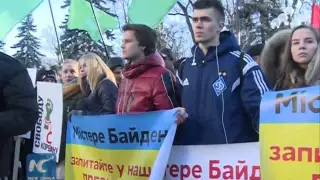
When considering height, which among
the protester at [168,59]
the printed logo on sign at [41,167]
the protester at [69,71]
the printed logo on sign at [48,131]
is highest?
the protester at [168,59]

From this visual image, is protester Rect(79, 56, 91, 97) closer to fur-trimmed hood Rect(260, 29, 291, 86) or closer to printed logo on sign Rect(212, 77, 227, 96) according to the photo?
fur-trimmed hood Rect(260, 29, 291, 86)

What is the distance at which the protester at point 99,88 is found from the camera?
6227 millimetres

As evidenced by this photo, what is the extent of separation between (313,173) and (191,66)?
130cm

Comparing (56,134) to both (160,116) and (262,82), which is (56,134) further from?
(262,82)

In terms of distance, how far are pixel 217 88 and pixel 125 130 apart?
0.80 m

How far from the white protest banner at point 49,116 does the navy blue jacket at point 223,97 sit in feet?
8.72

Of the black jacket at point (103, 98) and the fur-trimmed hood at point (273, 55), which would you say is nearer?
the fur-trimmed hood at point (273, 55)

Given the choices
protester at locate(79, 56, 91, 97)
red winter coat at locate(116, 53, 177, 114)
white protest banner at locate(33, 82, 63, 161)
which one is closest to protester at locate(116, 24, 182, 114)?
red winter coat at locate(116, 53, 177, 114)

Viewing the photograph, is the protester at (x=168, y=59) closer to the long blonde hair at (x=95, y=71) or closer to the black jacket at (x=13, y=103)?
the long blonde hair at (x=95, y=71)

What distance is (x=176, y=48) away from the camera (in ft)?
117

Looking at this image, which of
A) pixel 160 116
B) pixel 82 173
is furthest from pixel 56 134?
pixel 160 116

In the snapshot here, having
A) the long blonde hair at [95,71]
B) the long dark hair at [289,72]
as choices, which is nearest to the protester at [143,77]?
the long dark hair at [289,72]

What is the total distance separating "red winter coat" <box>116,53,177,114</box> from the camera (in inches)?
169

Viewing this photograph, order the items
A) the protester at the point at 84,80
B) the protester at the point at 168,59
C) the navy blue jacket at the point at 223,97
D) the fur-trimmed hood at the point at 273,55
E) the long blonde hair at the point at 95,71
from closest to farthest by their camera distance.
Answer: the navy blue jacket at the point at 223,97 < the fur-trimmed hood at the point at 273,55 < the protester at the point at 168,59 < the long blonde hair at the point at 95,71 < the protester at the point at 84,80
